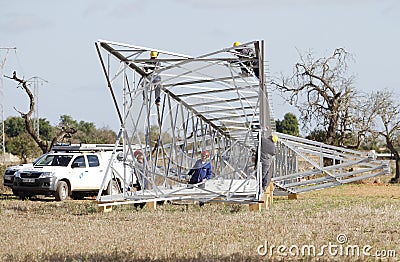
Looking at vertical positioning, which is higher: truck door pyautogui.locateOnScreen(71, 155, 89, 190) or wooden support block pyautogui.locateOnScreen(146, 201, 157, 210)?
truck door pyautogui.locateOnScreen(71, 155, 89, 190)

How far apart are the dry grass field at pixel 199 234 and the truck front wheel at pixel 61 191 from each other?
5266 mm

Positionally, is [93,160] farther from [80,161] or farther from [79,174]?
[79,174]

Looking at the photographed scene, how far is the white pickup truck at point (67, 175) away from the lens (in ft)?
79.6

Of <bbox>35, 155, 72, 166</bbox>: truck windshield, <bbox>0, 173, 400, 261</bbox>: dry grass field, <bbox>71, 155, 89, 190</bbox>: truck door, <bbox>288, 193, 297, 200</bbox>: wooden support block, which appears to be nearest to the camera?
<bbox>0, 173, 400, 261</bbox>: dry grass field

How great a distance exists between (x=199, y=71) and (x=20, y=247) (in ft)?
24.6

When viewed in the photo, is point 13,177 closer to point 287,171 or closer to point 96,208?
point 96,208

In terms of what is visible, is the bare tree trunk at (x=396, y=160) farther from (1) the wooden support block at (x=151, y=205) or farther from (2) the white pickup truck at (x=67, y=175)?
(1) the wooden support block at (x=151, y=205)

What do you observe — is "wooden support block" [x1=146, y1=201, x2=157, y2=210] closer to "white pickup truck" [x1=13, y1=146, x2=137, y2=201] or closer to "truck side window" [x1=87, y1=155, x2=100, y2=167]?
"white pickup truck" [x1=13, y1=146, x2=137, y2=201]

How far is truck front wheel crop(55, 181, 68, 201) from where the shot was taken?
951 inches

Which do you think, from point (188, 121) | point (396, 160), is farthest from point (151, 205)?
point (396, 160)

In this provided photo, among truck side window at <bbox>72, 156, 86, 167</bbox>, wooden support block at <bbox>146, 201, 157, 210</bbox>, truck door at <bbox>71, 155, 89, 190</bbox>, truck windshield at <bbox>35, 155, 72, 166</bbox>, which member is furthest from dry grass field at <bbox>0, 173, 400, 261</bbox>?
truck side window at <bbox>72, 156, 86, 167</bbox>

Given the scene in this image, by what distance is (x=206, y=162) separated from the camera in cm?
1892

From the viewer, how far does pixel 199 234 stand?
12492 mm

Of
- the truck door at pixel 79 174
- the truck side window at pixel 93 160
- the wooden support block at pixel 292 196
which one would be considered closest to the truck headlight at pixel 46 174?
the truck door at pixel 79 174
